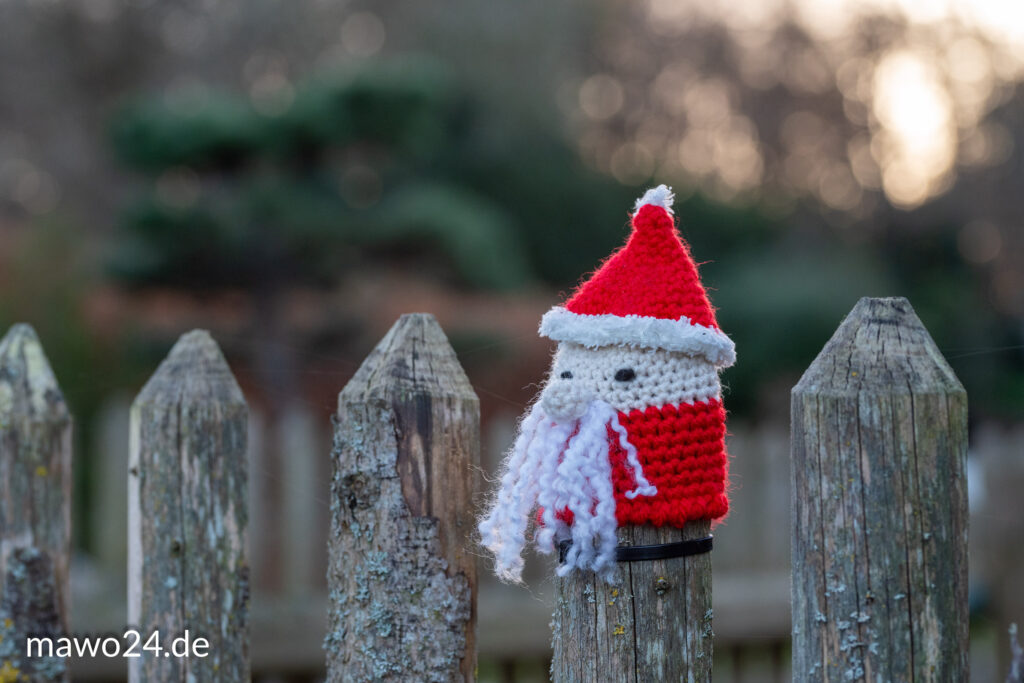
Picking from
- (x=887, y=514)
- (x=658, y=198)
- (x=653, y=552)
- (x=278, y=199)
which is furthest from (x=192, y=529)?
(x=278, y=199)

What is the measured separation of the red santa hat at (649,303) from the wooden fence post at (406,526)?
22cm

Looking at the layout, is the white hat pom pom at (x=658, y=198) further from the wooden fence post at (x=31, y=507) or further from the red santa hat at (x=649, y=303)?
the wooden fence post at (x=31, y=507)

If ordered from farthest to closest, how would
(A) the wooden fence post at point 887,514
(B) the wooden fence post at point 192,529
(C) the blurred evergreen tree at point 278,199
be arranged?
(C) the blurred evergreen tree at point 278,199 → (B) the wooden fence post at point 192,529 → (A) the wooden fence post at point 887,514

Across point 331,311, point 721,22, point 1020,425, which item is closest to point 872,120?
point 721,22

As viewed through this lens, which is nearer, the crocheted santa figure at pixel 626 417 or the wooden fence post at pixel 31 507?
the crocheted santa figure at pixel 626 417

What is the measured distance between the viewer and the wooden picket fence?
1.07 metres

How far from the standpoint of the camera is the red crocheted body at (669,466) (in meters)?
1.16

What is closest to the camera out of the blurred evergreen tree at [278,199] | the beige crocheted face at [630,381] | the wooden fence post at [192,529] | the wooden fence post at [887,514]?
the wooden fence post at [887,514]

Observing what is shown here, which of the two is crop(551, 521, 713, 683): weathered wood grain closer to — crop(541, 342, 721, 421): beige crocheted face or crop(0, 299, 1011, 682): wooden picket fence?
crop(0, 299, 1011, 682): wooden picket fence

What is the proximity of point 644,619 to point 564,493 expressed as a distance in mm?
191

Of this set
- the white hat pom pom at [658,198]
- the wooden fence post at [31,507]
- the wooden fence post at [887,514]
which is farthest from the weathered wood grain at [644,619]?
the wooden fence post at [31,507]

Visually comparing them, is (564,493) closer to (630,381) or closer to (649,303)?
(630,381)

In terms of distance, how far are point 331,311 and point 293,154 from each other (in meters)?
0.91

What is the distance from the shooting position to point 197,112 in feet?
16.3
